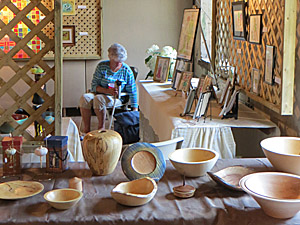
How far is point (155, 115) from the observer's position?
159 inches

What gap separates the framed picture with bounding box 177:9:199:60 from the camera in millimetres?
4578

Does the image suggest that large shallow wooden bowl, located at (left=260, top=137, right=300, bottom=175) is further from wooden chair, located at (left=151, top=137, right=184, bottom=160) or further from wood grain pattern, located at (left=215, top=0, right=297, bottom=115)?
wood grain pattern, located at (left=215, top=0, right=297, bottom=115)

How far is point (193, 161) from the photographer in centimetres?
202

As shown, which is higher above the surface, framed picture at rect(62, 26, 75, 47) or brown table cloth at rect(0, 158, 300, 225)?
framed picture at rect(62, 26, 75, 47)

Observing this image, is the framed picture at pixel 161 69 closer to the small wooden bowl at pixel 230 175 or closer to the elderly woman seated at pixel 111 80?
the elderly woman seated at pixel 111 80

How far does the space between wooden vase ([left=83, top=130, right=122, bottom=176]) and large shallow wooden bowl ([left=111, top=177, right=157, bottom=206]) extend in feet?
0.59

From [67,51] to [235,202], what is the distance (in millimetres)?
5253

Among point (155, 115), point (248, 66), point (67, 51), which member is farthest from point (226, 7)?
point (67, 51)

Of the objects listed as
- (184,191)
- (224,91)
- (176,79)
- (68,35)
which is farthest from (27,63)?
(68,35)

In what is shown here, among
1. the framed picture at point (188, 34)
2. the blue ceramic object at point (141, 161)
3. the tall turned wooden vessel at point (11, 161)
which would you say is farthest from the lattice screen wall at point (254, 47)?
the tall turned wooden vessel at point (11, 161)

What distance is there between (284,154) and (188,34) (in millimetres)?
3041

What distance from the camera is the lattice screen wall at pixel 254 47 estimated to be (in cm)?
302

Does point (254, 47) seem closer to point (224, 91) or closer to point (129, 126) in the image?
point (224, 91)

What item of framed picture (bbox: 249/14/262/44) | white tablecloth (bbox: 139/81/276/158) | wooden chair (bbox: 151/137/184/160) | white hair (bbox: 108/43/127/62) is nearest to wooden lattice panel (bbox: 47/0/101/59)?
white hair (bbox: 108/43/127/62)
